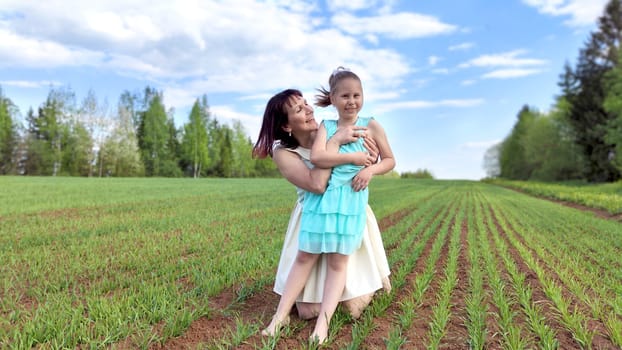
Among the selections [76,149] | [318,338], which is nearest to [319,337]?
[318,338]

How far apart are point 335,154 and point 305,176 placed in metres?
0.28

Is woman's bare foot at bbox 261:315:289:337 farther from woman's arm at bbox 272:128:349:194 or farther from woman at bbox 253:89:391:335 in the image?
woman's arm at bbox 272:128:349:194

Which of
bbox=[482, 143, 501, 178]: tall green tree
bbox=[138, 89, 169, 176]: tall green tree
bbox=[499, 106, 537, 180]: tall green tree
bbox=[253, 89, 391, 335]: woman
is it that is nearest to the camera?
bbox=[253, 89, 391, 335]: woman

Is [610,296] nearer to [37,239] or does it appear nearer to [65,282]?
[65,282]

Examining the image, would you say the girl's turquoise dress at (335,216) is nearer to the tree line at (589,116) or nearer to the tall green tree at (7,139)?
the tree line at (589,116)

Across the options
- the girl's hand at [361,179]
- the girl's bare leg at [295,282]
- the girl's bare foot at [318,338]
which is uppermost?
the girl's hand at [361,179]

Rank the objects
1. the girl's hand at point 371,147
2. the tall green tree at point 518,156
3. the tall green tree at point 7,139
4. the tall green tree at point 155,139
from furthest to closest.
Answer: the tall green tree at point 518,156
the tall green tree at point 155,139
the tall green tree at point 7,139
the girl's hand at point 371,147

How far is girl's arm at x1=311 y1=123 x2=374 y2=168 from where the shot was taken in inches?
100

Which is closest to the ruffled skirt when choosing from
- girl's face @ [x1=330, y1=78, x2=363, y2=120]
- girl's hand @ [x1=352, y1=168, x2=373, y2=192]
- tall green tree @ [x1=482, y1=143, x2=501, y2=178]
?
girl's hand @ [x1=352, y1=168, x2=373, y2=192]

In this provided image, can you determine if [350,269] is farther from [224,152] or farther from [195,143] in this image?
[224,152]

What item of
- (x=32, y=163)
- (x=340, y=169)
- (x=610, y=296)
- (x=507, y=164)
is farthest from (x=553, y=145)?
(x=32, y=163)

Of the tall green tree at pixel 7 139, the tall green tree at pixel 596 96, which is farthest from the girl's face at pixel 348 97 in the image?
the tall green tree at pixel 7 139

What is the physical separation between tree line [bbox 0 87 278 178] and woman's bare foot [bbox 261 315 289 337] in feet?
155

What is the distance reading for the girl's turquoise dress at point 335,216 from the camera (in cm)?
261
